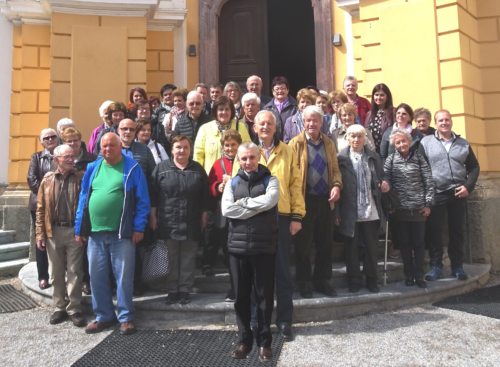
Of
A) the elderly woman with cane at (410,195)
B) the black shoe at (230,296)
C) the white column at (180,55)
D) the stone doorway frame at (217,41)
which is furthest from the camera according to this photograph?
the white column at (180,55)

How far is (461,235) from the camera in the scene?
5.28m

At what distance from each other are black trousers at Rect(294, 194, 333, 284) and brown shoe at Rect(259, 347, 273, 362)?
1.09 metres

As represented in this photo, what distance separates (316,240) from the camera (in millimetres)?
4531

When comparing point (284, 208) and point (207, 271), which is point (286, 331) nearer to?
point (284, 208)

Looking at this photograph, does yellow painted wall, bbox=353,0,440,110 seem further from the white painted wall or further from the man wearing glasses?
the white painted wall

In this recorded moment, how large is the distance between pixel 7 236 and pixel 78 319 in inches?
163

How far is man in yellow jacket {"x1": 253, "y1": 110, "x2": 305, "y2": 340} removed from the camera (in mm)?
3803

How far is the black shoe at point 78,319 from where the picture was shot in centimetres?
430

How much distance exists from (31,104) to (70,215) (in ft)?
17.1

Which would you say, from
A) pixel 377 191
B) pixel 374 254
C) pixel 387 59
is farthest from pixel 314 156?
pixel 387 59

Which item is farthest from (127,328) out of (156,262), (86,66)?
(86,66)

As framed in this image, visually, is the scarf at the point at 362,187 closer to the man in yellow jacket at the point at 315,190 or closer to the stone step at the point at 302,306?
the man in yellow jacket at the point at 315,190

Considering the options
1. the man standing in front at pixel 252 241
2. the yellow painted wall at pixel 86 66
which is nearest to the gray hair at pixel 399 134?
the man standing in front at pixel 252 241

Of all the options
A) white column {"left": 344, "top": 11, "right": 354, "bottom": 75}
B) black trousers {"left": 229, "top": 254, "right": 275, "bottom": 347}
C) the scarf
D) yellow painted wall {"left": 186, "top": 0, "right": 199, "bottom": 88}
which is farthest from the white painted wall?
the scarf
